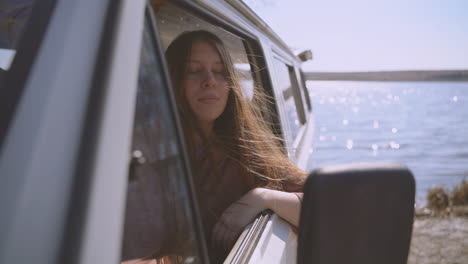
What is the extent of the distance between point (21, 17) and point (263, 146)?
1334 millimetres

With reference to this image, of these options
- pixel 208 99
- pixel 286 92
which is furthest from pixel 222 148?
pixel 286 92

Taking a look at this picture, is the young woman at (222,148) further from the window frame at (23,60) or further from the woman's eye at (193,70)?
the window frame at (23,60)

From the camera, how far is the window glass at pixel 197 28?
6.72ft

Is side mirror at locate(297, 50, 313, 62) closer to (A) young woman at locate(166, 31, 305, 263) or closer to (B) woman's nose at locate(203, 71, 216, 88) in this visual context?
(A) young woman at locate(166, 31, 305, 263)

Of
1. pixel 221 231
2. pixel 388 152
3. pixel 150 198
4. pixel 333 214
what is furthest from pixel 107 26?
pixel 388 152

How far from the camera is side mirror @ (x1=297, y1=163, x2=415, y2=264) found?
0.70 meters

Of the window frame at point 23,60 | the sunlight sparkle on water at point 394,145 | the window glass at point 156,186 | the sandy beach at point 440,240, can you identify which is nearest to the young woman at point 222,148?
the window glass at point 156,186

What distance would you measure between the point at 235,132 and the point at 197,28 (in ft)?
2.44

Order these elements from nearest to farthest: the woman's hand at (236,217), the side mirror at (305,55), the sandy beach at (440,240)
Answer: the woman's hand at (236,217), the sandy beach at (440,240), the side mirror at (305,55)

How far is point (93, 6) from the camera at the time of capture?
67 centimetres

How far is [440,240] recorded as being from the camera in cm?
566

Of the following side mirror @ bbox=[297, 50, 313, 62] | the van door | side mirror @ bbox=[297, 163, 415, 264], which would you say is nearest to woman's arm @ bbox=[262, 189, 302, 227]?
side mirror @ bbox=[297, 163, 415, 264]

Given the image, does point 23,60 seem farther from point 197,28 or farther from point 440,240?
point 440,240

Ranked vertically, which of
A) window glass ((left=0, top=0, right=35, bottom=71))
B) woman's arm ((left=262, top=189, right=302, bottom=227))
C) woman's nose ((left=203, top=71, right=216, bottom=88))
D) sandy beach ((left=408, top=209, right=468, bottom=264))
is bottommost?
sandy beach ((left=408, top=209, right=468, bottom=264))
